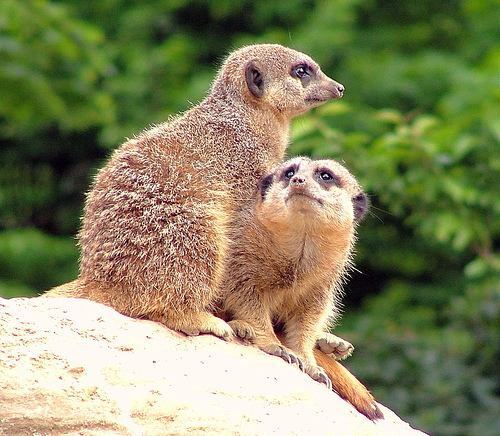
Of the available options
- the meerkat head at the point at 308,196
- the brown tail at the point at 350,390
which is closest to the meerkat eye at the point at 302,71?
the meerkat head at the point at 308,196

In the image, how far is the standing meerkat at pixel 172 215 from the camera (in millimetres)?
3613

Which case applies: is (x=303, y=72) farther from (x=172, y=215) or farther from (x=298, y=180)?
(x=172, y=215)

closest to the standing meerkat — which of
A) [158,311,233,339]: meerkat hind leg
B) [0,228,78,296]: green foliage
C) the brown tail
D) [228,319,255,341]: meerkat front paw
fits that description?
[158,311,233,339]: meerkat hind leg

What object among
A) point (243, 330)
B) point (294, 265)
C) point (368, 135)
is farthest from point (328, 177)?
point (368, 135)

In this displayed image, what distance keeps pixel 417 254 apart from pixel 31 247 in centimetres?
348

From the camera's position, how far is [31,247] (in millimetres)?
8086

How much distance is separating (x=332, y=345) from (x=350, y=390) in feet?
1.08

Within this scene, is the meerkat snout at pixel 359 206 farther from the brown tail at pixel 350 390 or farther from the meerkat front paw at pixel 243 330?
the meerkat front paw at pixel 243 330

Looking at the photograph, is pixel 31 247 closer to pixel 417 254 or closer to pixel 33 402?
pixel 417 254

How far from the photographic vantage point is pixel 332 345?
4.21 meters

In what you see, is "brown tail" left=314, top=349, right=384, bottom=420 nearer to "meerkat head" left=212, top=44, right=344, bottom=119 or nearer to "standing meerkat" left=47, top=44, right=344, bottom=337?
"standing meerkat" left=47, top=44, right=344, bottom=337

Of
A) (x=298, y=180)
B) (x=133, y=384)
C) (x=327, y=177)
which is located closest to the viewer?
(x=133, y=384)

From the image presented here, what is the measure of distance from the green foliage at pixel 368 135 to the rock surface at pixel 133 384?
1.92 metres

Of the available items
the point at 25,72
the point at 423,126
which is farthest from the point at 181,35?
the point at 423,126
